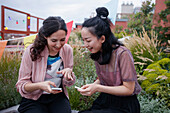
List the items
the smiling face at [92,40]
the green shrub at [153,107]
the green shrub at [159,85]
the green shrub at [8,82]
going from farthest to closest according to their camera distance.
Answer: the green shrub at [8,82] → the green shrub at [159,85] → the green shrub at [153,107] → the smiling face at [92,40]

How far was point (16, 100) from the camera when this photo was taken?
260 cm

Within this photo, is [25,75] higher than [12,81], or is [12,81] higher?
[25,75]

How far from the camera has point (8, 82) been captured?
279 cm

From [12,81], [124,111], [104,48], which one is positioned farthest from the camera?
[12,81]

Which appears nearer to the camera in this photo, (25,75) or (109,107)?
(109,107)

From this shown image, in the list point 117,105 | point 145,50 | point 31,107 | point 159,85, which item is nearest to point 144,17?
point 145,50

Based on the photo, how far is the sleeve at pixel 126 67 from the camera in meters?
1.49

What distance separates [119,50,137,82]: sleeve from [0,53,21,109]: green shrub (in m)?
1.88

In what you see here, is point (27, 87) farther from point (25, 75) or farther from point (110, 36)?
point (110, 36)

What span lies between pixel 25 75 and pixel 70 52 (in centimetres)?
61

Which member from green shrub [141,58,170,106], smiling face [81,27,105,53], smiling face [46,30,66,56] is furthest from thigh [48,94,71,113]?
green shrub [141,58,170,106]

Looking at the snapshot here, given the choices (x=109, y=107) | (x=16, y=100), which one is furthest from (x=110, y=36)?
(x=16, y=100)

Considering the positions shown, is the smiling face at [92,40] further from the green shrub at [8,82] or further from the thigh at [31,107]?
the green shrub at [8,82]

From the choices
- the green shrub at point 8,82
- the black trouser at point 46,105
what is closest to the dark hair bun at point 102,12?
the black trouser at point 46,105
